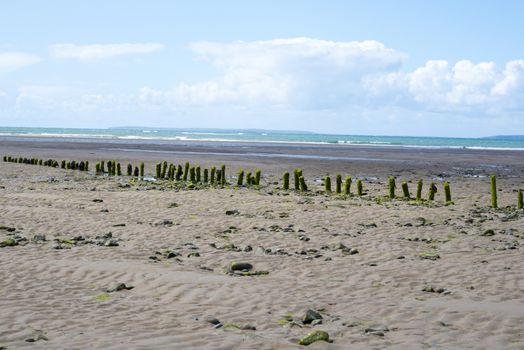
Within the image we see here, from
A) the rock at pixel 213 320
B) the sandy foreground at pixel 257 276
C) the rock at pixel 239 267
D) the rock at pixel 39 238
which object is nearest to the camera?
the sandy foreground at pixel 257 276

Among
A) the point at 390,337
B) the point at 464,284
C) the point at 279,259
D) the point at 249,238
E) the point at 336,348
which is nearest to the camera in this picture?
the point at 336,348

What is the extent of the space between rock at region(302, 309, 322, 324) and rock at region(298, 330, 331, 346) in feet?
2.60

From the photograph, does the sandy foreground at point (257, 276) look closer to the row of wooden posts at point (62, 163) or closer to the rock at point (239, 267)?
the rock at point (239, 267)

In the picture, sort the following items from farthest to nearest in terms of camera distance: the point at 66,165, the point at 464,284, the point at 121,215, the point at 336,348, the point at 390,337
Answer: the point at 66,165 < the point at 121,215 < the point at 464,284 < the point at 390,337 < the point at 336,348

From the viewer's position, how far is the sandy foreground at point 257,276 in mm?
7277

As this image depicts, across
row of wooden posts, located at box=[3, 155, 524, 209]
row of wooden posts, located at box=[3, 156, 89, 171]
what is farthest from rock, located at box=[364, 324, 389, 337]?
row of wooden posts, located at box=[3, 156, 89, 171]

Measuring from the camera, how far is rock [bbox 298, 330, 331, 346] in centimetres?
683

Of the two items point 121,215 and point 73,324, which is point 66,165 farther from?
point 73,324

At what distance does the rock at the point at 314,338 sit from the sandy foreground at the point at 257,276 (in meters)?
0.11

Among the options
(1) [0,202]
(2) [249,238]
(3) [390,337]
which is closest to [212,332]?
(3) [390,337]

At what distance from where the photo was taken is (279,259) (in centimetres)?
1166

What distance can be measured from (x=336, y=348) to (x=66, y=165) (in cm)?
3218

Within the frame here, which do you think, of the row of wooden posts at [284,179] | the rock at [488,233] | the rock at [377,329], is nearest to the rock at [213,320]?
the rock at [377,329]

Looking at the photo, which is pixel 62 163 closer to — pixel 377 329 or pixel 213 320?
pixel 213 320
